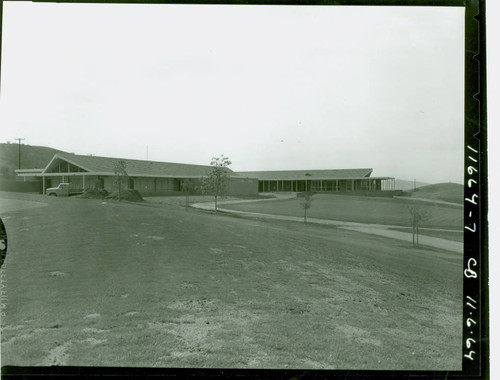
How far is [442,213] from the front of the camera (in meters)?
4.16

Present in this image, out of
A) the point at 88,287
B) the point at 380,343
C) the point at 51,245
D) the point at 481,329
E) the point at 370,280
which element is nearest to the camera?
the point at 481,329

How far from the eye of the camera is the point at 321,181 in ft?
17.5

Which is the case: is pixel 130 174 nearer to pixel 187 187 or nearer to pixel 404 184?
pixel 187 187

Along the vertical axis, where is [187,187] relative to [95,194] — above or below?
above

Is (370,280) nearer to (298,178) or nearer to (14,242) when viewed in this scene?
(298,178)

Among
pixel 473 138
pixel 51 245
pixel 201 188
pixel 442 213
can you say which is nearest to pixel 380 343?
pixel 442 213

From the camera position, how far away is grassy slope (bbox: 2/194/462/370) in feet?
11.4

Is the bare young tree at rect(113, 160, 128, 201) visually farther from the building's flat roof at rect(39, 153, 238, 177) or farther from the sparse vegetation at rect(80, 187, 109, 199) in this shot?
the sparse vegetation at rect(80, 187, 109, 199)

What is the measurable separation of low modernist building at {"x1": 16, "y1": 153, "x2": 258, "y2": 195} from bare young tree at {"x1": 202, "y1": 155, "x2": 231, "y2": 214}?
79 mm

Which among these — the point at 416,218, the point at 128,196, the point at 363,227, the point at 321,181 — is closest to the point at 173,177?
the point at 128,196

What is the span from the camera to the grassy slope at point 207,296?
11.4 ft

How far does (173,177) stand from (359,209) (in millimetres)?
3196

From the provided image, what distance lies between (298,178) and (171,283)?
2.42m

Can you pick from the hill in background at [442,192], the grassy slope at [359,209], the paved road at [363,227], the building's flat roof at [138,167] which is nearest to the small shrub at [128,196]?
the building's flat roof at [138,167]
